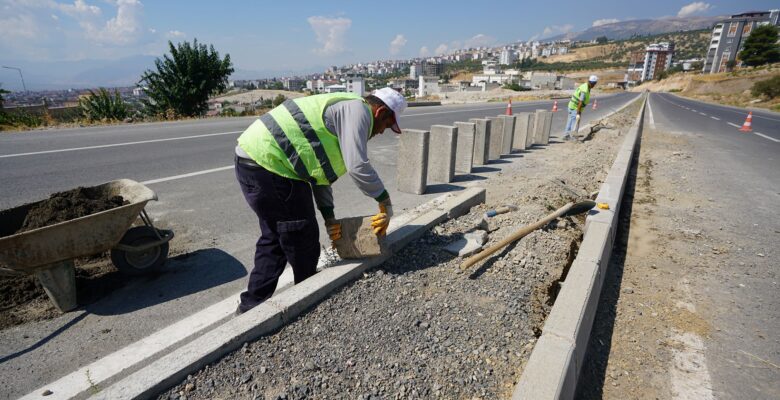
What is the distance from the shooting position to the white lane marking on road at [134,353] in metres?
1.83

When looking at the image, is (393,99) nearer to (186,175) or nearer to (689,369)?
(689,369)

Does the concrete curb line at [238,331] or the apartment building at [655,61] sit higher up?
the apartment building at [655,61]

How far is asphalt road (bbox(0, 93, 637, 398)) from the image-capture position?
2.53 meters

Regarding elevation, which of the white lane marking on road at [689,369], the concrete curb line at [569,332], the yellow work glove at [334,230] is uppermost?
the yellow work glove at [334,230]

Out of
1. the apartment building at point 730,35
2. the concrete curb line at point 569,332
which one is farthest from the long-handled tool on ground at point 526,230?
the apartment building at point 730,35

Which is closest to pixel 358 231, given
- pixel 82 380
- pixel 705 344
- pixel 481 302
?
pixel 481 302

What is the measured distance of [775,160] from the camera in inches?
383

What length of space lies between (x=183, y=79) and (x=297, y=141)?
68.7 ft

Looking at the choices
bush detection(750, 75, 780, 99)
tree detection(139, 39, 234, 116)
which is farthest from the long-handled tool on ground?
bush detection(750, 75, 780, 99)

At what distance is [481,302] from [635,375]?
42.7 inches

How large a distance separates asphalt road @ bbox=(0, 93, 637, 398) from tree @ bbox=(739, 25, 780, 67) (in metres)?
84.0

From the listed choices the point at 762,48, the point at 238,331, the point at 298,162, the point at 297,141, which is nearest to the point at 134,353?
the point at 238,331

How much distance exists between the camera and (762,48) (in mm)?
65125

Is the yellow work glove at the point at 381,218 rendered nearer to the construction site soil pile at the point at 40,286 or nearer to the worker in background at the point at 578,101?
the construction site soil pile at the point at 40,286
